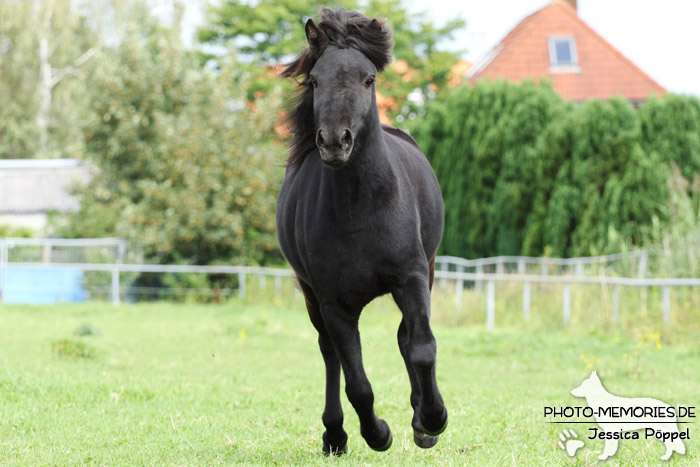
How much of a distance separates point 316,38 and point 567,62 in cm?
3053

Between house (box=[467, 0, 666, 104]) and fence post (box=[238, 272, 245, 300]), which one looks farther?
house (box=[467, 0, 666, 104])

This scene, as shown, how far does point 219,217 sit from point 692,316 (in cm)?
1342

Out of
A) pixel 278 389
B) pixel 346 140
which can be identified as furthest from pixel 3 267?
pixel 346 140

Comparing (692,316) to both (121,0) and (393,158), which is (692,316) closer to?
(393,158)

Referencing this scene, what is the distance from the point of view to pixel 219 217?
23625mm

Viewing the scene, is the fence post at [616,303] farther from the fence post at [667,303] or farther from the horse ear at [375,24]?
the horse ear at [375,24]

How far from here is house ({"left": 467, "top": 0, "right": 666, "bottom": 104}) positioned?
33062 mm

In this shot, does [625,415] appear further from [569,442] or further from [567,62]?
[567,62]

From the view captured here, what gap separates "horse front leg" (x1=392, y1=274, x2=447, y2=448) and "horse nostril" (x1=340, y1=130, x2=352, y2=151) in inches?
38.4

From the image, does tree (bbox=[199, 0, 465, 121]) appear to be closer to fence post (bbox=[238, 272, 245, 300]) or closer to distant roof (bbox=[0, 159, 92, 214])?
distant roof (bbox=[0, 159, 92, 214])

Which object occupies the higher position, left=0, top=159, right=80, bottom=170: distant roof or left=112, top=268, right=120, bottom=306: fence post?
left=0, top=159, right=80, bottom=170: distant roof

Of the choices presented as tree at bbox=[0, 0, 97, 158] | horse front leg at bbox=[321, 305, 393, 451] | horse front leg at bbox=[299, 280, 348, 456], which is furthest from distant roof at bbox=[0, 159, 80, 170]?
horse front leg at bbox=[321, 305, 393, 451]

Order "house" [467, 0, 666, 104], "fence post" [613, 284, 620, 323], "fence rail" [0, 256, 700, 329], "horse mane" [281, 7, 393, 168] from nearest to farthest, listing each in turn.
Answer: "horse mane" [281, 7, 393, 168] < "fence rail" [0, 256, 700, 329] < "fence post" [613, 284, 620, 323] < "house" [467, 0, 666, 104]

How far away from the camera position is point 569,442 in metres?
5.83
